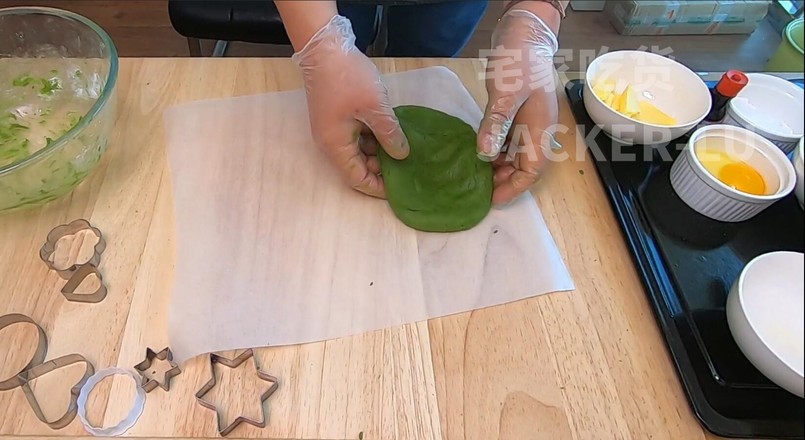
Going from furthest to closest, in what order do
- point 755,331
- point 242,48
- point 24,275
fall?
point 242,48 < point 24,275 < point 755,331

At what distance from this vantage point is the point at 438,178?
67 centimetres

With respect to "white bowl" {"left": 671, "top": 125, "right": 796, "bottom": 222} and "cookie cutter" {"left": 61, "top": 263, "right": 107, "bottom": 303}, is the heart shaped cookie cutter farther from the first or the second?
"white bowl" {"left": 671, "top": 125, "right": 796, "bottom": 222}

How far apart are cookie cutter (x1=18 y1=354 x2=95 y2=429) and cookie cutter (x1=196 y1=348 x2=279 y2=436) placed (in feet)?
0.33

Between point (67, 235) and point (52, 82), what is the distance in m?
0.22

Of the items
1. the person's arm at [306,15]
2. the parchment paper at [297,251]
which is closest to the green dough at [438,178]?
the parchment paper at [297,251]

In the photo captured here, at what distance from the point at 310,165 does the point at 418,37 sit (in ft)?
1.39

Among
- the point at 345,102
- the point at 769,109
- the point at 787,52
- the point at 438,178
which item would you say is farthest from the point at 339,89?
the point at 787,52

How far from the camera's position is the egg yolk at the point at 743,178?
61cm

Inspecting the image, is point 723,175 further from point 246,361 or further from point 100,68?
point 100,68

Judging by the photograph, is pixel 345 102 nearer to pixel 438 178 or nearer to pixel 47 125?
pixel 438 178

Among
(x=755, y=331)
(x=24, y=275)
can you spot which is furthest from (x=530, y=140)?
(x=24, y=275)

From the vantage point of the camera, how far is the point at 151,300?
0.57 metres

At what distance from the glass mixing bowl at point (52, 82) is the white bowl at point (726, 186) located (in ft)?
2.05

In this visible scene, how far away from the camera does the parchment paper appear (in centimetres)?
57
